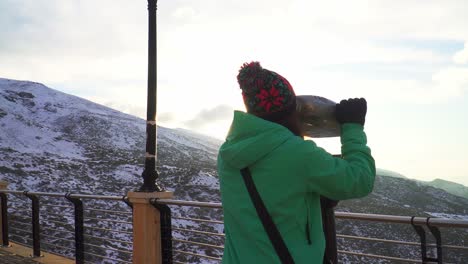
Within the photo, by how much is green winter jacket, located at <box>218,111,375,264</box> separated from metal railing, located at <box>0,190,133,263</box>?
14.0ft

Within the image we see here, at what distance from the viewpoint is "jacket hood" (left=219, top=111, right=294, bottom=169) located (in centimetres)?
190

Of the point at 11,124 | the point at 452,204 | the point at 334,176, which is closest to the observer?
the point at 334,176

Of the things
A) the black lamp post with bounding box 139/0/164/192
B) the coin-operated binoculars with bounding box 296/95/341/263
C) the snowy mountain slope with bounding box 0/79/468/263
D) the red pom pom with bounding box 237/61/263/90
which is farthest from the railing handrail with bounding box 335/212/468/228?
the snowy mountain slope with bounding box 0/79/468/263

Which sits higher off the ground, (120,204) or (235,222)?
(235,222)

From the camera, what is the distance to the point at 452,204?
59.4 metres

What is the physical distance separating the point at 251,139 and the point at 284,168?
17 cm

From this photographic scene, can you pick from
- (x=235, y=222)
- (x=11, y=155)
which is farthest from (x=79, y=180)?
(x=235, y=222)

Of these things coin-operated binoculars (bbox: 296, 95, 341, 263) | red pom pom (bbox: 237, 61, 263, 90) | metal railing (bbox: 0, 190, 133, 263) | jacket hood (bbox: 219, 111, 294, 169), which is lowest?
metal railing (bbox: 0, 190, 133, 263)

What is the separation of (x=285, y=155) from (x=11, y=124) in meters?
48.2

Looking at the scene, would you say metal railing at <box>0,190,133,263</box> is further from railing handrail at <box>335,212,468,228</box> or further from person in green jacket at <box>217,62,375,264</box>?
person in green jacket at <box>217,62,375,264</box>

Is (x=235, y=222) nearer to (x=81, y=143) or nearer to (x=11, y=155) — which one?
(x=11, y=155)

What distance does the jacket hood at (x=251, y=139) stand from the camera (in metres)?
1.90

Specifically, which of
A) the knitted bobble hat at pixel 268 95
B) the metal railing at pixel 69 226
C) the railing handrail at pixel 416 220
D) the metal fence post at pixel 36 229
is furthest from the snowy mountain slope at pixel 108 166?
the knitted bobble hat at pixel 268 95

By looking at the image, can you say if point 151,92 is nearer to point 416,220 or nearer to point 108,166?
point 416,220
